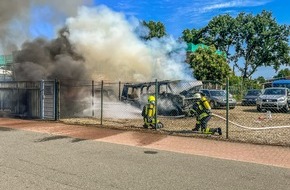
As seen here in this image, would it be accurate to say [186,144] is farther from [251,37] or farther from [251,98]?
[251,37]

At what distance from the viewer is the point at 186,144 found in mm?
9359

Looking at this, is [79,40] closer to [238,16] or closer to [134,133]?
[134,133]

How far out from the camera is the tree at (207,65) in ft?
111

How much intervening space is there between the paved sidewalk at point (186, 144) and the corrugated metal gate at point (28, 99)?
2.51 meters

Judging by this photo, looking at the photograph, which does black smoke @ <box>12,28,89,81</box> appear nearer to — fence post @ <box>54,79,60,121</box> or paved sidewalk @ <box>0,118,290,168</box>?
fence post @ <box>54,79,60,121</box>

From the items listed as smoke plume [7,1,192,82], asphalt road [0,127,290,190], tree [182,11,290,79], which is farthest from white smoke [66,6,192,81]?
tree [182,11,290,79]

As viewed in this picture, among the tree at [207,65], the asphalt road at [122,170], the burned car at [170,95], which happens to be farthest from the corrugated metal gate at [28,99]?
the tree at [207,65]

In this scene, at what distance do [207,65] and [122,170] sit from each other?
2936 centimetres

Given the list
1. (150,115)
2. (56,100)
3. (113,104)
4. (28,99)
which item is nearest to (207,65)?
(113,104)

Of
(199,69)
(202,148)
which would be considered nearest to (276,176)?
(202,148)

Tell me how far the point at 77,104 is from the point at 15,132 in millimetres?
5524

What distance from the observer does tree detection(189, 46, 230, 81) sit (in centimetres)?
3397

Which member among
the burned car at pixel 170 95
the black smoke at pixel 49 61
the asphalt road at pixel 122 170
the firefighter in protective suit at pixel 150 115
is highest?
the black smoke at pixel 49 61

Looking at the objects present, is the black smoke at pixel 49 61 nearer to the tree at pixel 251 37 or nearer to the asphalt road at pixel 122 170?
the asphalt road at pixel 122 170
